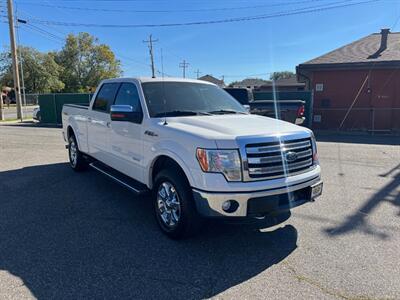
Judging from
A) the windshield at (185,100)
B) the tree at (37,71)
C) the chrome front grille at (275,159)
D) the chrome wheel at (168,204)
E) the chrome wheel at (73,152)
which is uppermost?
the tree at (37,71)

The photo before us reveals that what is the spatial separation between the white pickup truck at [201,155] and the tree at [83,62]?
68.7 metres

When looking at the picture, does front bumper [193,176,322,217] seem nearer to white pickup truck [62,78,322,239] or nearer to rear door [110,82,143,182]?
white pickup truck [62,78,322,239]

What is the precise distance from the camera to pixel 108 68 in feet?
233

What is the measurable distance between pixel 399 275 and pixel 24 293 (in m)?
3.50

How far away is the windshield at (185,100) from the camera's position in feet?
14.6

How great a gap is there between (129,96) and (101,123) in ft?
3.29

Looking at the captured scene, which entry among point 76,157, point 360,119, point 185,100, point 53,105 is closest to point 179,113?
point 185,100

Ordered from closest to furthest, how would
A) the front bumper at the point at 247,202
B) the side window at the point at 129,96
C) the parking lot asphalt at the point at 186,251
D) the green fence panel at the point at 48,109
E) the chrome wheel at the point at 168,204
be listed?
the parking lot asphalt at the point at 186,251 → the front bumper at the point at 247,202 → the chrome wheel at the point at 168,204 → the side window at the point at 129,96 → the green fence panel at the point at 48,109

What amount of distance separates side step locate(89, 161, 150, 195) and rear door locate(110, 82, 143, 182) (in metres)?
0.09

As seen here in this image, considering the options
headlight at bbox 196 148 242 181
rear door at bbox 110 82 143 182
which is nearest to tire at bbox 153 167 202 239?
headlight at bbox 196 148 242 181

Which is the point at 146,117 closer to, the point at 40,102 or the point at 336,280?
the point at 336,280

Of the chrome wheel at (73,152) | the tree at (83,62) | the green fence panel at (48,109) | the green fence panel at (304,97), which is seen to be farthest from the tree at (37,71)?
the chrome wheel at (73,152)

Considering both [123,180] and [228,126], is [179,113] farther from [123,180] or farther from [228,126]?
[123,180]

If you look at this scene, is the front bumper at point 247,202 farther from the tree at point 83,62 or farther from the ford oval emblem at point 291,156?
the tree at point 83,62
